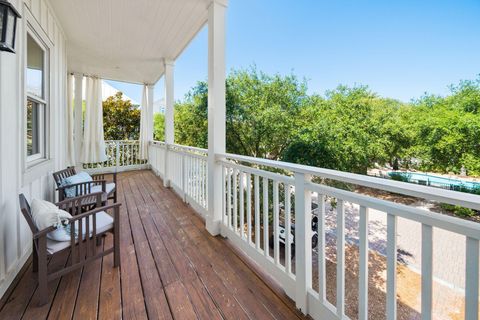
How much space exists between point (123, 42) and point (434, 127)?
46.8 feet

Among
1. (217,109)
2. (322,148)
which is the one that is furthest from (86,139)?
(322,148)

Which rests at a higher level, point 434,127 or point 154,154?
point 434,127

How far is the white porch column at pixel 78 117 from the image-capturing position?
5.48 meters

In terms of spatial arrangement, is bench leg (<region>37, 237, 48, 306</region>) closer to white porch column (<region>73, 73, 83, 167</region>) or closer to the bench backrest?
the bench backrest

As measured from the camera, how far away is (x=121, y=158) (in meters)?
6.90

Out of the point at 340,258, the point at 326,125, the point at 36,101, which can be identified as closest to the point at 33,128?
the point at 36,101

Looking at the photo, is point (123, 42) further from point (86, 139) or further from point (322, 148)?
point (322, 148)

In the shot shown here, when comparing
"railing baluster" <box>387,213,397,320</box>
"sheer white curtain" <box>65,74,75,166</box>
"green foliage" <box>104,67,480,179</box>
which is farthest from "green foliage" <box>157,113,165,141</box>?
"railing baluster" <box>387,213,397,320</box>

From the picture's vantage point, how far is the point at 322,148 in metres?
7.39

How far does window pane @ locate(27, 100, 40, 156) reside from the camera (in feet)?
7.90

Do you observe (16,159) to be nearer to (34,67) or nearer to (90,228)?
(90,228)

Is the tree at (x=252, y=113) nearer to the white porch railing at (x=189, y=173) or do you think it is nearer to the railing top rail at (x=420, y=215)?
the white porch railing at (x=189, y=173)

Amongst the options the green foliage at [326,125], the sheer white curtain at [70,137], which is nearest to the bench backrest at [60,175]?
the sheer white curtain at [70,137]

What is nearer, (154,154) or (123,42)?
(123,42)
